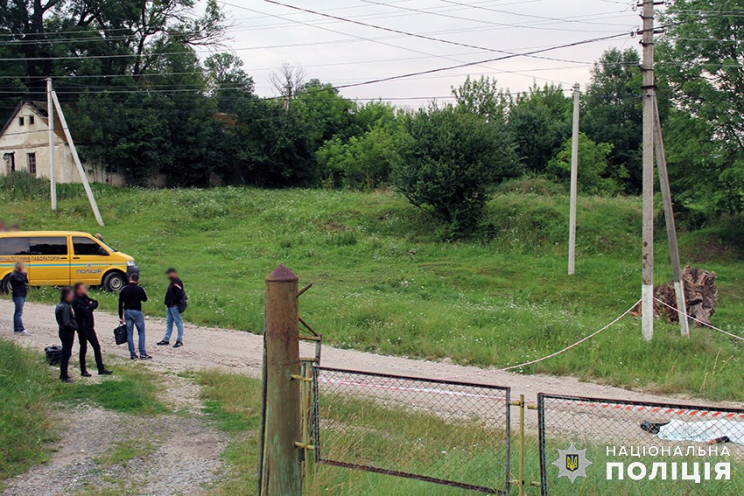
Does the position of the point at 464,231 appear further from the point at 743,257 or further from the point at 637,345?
the point at 637,345

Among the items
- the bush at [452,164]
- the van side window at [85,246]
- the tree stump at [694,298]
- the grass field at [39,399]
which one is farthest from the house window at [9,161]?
the tree stump at [694,298]

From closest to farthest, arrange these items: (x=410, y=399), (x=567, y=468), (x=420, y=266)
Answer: (x=567, y=468) → (x=410, y=399) → (x=420, y=266)

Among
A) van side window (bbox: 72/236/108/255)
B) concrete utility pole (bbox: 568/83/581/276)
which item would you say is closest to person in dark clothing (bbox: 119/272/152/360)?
van side window (bbox: 72/236/108/255)

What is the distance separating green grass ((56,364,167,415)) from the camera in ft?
30.5

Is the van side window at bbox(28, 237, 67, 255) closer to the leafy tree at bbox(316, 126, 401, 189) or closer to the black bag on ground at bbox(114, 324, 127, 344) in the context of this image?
the black bag on ground at bbox(114, 324, 127, 344)

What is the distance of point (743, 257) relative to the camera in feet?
96.5

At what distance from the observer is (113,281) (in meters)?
20.8

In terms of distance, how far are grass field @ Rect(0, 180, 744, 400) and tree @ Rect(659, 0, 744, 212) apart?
12.4 feet

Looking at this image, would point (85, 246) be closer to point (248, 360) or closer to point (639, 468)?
point (248, 360)

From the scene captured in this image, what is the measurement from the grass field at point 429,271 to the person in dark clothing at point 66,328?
611 centimetres

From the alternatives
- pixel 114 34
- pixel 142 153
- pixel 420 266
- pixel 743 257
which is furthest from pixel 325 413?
pixel 114 34

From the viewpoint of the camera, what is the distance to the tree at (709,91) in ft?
88.6

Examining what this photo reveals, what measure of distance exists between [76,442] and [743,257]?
97.8 ft

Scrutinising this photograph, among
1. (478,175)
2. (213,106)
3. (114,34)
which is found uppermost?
(114,34)
